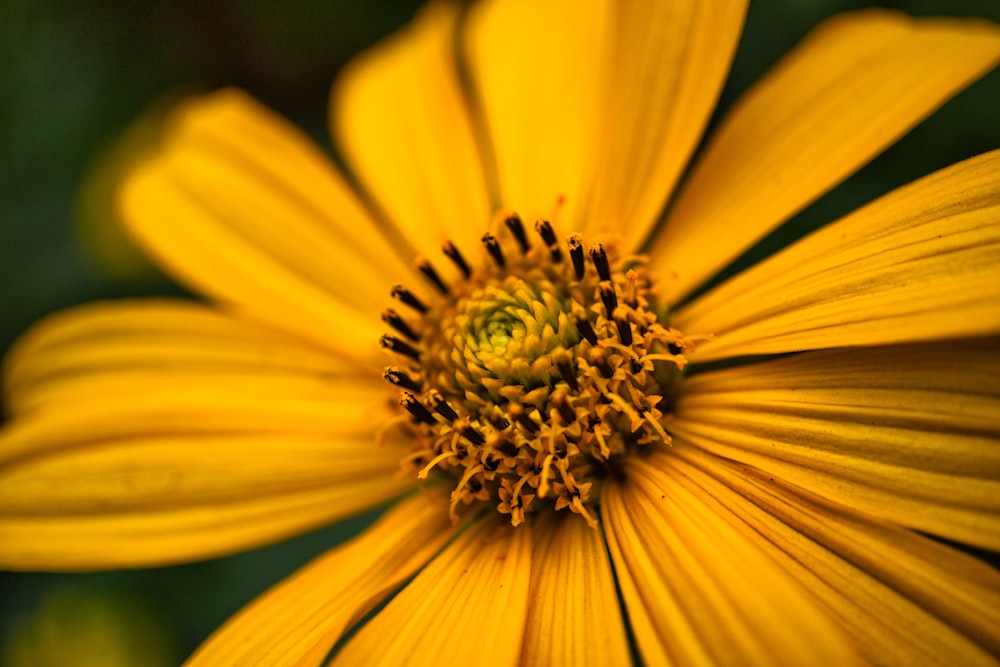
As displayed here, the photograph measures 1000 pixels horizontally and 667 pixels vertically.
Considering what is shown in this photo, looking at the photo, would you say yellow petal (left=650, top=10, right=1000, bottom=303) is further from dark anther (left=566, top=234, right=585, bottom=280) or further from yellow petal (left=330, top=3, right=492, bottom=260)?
yellow petal (left=330, top=3, right=492, bottom=260)

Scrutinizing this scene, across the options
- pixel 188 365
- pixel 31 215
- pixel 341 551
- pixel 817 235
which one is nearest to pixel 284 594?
pixel 341 551

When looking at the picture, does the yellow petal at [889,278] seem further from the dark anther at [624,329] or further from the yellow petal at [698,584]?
the yellow petal at [698,584]

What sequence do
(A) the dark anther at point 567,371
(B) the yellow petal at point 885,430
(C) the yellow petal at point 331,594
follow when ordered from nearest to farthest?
1. (B) the yellow petal at point 885,430
2. (C) the yellow petal at point 331,594
3. (A) the dark anther at point 567,371

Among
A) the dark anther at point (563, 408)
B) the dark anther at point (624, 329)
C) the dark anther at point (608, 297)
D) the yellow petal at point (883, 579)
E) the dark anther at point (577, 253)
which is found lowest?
the yellow petal at point (883, 579)

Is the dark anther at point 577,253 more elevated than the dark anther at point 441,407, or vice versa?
the dark anther at point 577,253

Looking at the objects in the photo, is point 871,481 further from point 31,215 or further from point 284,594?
point 31,215

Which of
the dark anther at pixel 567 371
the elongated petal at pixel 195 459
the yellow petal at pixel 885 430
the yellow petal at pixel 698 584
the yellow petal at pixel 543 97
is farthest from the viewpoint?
the yellow petal at pixel 543 97

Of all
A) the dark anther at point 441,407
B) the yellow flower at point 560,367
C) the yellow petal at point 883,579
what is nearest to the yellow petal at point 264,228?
the yellow flower at point 560,367
